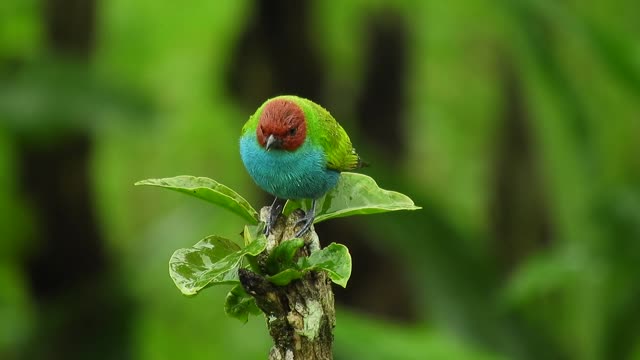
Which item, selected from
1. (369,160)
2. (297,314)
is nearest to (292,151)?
(297,314)

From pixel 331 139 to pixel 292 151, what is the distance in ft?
0.30

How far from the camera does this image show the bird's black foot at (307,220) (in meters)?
1.62

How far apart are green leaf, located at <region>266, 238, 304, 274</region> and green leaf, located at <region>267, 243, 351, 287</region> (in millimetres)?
24

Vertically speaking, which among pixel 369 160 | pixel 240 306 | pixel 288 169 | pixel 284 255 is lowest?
pixel 369 160

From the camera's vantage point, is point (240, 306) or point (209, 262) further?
point (240, 306)

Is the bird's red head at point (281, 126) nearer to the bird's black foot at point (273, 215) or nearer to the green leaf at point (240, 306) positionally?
the bird's black foot at point (273, 215)

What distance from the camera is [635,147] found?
26.1 ft

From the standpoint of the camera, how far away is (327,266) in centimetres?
153

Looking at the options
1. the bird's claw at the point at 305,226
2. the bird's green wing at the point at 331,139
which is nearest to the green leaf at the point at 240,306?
the bird's claw at the point at 305,226

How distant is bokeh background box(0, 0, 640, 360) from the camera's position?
3879 millimetres

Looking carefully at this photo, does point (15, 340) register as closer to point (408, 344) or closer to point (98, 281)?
point (98, 281)

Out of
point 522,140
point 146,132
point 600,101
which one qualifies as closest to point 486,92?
point 522,140

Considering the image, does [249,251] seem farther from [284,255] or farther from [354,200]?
[354,200]

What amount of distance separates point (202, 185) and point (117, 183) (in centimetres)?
926
